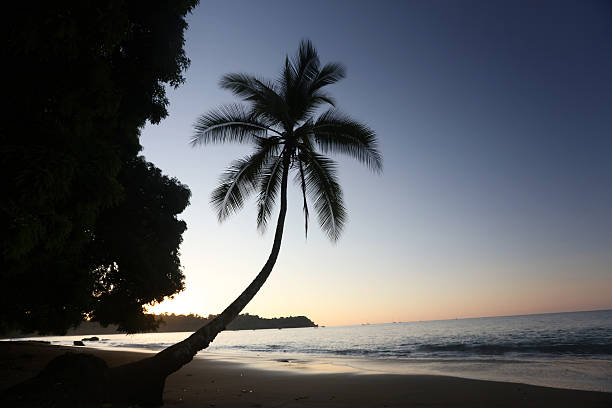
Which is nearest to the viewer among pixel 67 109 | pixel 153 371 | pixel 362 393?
pixel 67 109

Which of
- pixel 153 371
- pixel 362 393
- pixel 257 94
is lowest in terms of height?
pixel 362 393

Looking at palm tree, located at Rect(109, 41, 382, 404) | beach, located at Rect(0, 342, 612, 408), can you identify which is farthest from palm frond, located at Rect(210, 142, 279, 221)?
beach, located at Rect(0, 342, 612, 408)

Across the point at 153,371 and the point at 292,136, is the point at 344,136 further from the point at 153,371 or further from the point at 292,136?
the point at 153,371

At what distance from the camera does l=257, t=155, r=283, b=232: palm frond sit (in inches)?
470

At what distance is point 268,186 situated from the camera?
12.0 meters

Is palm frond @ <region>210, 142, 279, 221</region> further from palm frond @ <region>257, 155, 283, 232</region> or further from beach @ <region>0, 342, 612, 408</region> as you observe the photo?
beach @ <region>0, 342, 612, 408</region>

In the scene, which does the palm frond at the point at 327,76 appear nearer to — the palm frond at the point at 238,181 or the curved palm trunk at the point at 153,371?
the palm frond at the point at 238,181

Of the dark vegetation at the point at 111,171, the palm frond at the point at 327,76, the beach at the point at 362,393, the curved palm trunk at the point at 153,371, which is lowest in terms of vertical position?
the beach at the point at 362,393

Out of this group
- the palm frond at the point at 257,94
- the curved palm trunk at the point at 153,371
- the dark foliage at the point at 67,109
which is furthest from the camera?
the palm frond at the point at 257,94

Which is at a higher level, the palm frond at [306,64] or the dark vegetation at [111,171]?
the palm frond at [306,64]

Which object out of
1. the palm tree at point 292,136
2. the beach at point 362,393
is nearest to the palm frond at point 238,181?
the palm tree at point 292,136

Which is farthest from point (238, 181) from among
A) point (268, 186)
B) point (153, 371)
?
point (153, 371)

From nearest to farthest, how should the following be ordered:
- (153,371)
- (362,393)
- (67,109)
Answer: (67,109) < (153,371) < (362,393)

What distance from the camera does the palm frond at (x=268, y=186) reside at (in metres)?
11.9
